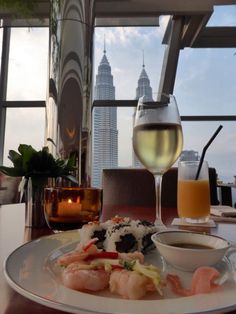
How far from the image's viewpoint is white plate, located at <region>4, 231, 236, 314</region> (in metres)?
0.25

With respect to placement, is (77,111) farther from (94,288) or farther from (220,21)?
(220,21)

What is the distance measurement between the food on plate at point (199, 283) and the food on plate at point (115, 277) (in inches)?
0.8

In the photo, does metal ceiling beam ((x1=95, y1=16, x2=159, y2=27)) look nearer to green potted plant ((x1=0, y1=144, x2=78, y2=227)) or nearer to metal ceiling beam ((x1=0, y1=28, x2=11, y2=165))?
metal ceiling beam ((x1=0, y1=28, x2=11, y2=165))

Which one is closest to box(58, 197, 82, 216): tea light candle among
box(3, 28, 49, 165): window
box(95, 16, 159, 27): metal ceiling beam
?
box(95, 16, 159, 27): metal ceiling beam

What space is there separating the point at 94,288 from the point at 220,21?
13.7 ft

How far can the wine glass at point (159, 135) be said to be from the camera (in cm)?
73

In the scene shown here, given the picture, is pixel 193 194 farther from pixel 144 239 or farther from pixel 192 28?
pixel 192 28

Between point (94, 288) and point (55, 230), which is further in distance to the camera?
point (55, 230)

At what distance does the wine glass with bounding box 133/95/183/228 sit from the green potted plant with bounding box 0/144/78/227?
0.74ft

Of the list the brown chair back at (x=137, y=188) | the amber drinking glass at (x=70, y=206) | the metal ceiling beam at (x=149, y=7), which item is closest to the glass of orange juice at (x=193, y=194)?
the amber drinking glass at (x=70, y=206)

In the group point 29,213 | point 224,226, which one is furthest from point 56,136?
point 224,226

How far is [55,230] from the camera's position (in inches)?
25.5

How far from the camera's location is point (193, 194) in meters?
0.86

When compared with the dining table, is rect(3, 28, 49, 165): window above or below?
above
